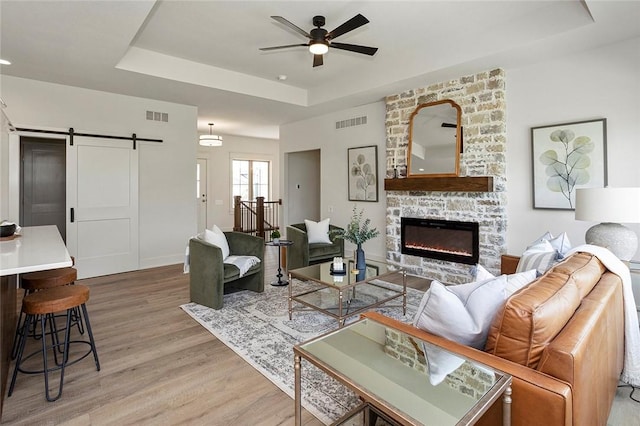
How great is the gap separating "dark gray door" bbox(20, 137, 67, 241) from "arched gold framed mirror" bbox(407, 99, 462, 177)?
571 centimetres

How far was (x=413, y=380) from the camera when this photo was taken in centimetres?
144

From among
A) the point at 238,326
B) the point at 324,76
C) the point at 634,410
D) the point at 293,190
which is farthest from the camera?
the point at 293,190

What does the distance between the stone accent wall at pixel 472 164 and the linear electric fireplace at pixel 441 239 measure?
0.26ft

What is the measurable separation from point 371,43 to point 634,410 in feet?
13.3

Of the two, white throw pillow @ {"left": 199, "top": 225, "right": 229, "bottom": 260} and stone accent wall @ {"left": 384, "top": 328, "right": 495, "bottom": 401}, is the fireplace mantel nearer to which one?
white throw pillow @ {"left": 199, "top": 225, "right": 229, "bottom": 260}

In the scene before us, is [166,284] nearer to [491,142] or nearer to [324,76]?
[324,76]

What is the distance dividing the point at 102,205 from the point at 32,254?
3462mm

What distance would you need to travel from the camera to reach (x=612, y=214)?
2.57 meters

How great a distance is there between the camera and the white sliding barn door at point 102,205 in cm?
495

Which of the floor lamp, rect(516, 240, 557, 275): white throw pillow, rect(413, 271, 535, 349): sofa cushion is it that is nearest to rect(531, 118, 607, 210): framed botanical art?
the floor lamp

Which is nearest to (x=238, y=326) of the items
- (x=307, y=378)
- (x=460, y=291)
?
(x=307, y=378)

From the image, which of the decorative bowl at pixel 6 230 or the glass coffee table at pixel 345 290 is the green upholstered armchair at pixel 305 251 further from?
the decorative bowl at pixel 6 230

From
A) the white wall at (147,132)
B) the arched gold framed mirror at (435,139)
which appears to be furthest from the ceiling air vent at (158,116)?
the arched gold framed mirror at (435,139)

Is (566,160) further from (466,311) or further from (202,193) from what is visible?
(202,193)
